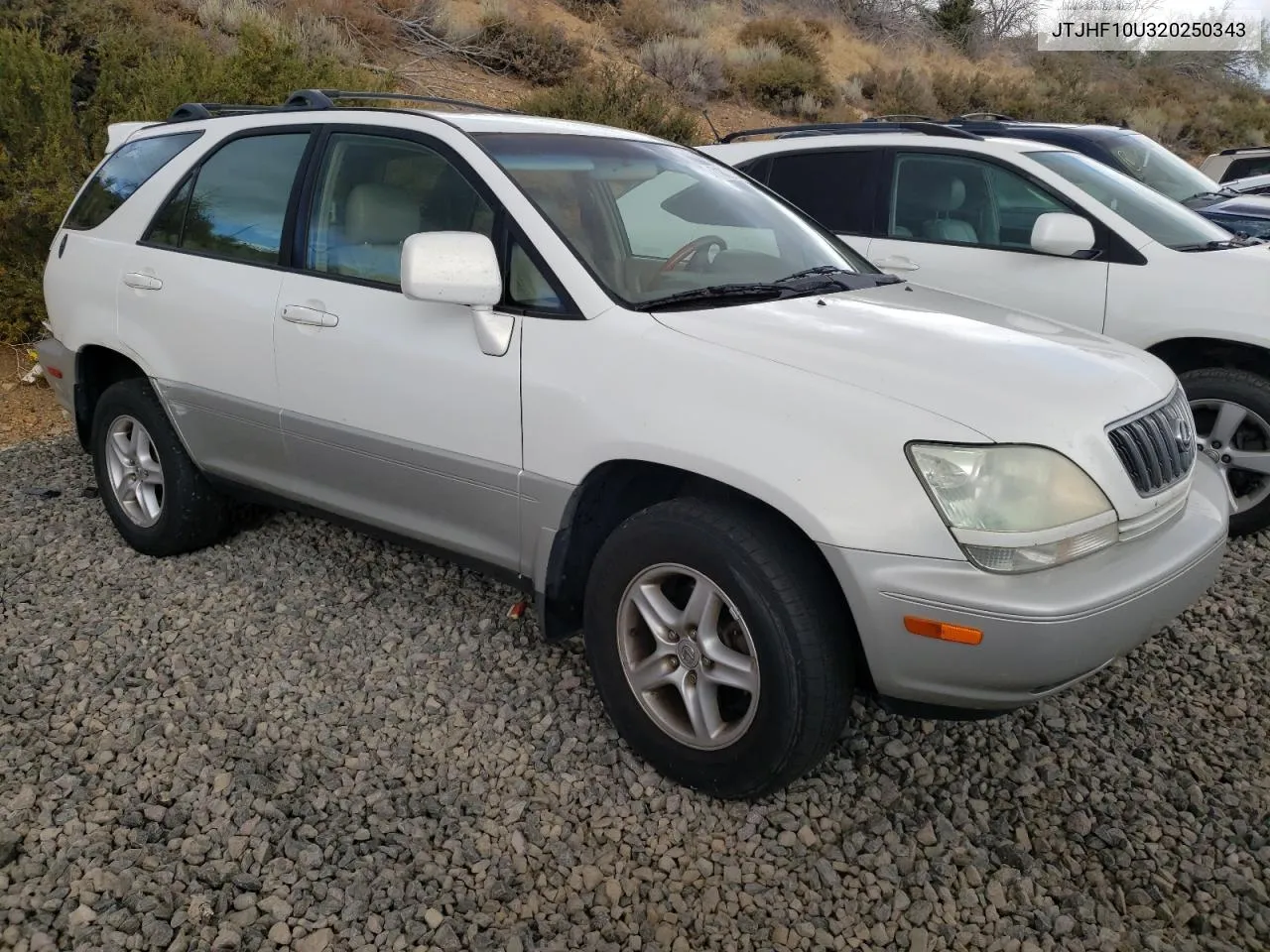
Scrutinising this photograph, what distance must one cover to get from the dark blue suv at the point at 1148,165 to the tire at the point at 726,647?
4993 mm

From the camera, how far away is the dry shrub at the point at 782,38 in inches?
860

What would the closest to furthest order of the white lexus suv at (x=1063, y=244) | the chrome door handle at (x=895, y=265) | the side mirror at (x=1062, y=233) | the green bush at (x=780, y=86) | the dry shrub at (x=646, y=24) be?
1. the chrome door handle at (x=895, y=265)
2. the white lexus suv at (x=1063, y=244)
3. the side mirror at (x=1062, y=233)
4. the green bush at (x=780, y=86)
5. the dry shrub at (x=646, y=24)

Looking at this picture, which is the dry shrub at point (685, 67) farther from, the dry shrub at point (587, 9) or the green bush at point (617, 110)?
the green bush at point (617, 110)

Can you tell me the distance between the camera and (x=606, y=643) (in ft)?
9.46

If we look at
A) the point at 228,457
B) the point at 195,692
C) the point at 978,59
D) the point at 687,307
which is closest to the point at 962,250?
the point at 687,307

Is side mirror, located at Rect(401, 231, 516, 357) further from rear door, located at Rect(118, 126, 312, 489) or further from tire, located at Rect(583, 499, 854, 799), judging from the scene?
rear door, located at Rect(118, 126, 312, 489)

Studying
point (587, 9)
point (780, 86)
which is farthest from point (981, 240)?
point (587, 9)

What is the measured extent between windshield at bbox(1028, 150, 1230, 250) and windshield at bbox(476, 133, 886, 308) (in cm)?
206

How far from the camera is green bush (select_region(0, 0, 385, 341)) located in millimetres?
6984

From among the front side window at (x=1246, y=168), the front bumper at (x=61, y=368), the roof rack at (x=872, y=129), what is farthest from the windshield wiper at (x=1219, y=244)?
the front side window at (x=1246, y=168)

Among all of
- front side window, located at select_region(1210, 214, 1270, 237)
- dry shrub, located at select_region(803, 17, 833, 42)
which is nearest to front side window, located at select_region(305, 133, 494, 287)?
front side window, located at select_region(1210, 214, 1270, 237)

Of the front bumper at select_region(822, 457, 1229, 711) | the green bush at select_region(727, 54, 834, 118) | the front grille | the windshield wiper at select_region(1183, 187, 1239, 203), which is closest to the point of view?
the front bumper at select_region(822, 457, 1229, 711)

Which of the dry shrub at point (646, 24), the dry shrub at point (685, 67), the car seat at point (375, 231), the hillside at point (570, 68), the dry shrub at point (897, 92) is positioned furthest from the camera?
the dry shrub at point (897, 92)

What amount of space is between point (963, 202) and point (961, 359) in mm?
3076
